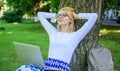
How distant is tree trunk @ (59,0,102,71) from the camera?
18.1 feet

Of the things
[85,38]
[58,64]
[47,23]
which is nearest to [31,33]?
[85,38]

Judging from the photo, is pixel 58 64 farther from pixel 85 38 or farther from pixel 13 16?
pixel 13 16

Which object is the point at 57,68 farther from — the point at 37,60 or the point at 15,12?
the point at 15,12

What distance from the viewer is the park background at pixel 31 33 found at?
10.0m

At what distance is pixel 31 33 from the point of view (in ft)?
68.9

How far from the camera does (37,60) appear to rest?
4.21 m

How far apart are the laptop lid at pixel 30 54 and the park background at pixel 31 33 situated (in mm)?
3049

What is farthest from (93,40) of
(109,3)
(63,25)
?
(109,3)

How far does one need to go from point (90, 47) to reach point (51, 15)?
2.92 ft

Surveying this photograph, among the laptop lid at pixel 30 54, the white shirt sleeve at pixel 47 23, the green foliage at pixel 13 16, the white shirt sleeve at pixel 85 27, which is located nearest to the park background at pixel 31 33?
the green foliage at pixel 13 16

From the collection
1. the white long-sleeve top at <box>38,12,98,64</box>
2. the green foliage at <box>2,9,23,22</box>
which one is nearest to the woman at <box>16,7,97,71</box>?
the white long-sleeve top at <box>38,12,98,64</box>

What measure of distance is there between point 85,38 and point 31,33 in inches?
613

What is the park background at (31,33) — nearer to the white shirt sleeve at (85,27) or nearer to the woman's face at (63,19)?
the white shirt sleeve at (85,27)

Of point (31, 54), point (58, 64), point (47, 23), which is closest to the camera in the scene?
point (31, 54)
